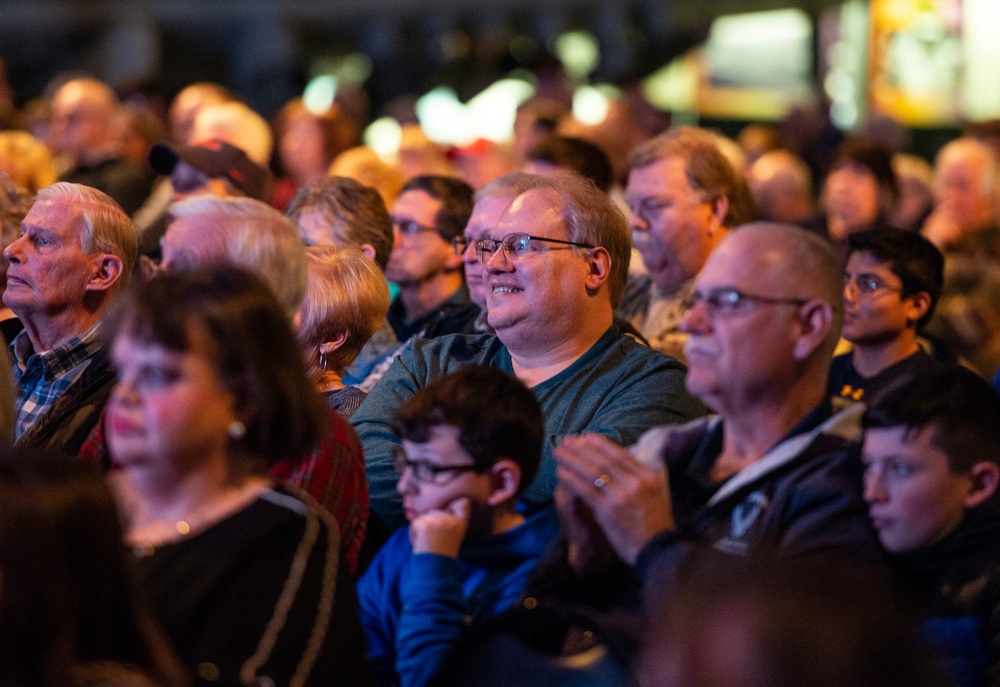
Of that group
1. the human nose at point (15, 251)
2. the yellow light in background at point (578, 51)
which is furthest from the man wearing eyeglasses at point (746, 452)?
the yellow light in background at point (578, 51)

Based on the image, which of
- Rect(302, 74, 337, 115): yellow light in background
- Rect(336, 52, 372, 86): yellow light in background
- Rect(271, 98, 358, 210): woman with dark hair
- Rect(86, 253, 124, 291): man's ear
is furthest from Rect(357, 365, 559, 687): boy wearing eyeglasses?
Rect(336, 52, 372, 86): yellow light in background

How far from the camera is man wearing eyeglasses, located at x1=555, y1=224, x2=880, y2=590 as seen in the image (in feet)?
7.12

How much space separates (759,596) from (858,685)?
0.42 feet

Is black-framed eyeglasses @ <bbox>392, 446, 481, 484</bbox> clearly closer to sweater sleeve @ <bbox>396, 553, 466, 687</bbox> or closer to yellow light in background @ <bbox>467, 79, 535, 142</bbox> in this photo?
sweater sleeve @ <bbox>396, 553, 466, 687</bbox>

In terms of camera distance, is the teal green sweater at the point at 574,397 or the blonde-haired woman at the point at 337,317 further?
the blonde-haired woman at the point at 337,317

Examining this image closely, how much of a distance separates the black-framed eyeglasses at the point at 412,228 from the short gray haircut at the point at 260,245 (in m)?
1.79

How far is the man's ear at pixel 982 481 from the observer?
2.24m

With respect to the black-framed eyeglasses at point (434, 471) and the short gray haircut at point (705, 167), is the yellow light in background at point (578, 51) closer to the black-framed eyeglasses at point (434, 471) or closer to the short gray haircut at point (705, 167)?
the short gray haircut at point (705, 167)

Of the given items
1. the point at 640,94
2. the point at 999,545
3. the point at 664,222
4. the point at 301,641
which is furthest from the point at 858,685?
the point at 640,94

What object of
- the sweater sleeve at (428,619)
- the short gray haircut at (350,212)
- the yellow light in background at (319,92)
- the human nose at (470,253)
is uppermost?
the sweater sleeve at (428,619)

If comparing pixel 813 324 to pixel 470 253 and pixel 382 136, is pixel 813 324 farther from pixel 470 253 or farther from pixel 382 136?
pixel 382 136

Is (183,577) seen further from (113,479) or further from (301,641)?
(113,479)

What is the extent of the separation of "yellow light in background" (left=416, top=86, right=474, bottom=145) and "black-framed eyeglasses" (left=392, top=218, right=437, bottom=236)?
7.43 m

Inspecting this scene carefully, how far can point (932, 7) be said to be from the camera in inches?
456
